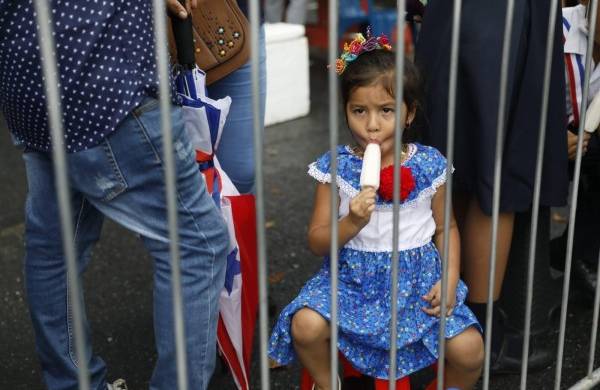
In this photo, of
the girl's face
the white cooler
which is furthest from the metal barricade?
the white cooler

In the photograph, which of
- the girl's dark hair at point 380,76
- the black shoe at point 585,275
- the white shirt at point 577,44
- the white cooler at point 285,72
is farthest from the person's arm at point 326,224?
the white cooler at point 285,72

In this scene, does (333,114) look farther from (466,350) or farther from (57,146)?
(466,350)

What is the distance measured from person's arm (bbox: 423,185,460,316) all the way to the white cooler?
3.55 metres

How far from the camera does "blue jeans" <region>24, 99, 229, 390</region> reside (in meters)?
1.87

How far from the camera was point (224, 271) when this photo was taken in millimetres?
2137

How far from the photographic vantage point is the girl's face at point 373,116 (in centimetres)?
204

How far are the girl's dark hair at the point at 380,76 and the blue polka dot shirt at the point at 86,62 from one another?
21.5 inches

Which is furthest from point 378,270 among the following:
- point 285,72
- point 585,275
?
point 285,72

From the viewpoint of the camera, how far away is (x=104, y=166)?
73.6 inches

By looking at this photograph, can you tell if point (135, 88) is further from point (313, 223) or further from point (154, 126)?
point (313, 223)

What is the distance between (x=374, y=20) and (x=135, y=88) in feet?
21.2

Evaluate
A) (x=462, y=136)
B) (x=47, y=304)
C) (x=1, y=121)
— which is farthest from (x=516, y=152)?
(x=1, y=121)

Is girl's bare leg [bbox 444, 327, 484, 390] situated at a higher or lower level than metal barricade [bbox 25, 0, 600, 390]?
lower

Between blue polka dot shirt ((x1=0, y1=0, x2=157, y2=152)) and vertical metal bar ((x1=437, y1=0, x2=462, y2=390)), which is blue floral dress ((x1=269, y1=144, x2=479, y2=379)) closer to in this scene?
vertical metal bar ((x1=437, y1=0, x2=462, y2=390))
